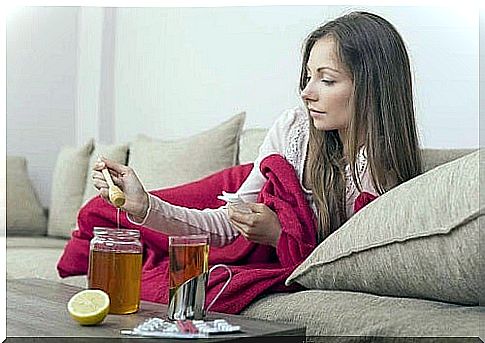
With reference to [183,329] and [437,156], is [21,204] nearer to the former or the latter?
[437,156]

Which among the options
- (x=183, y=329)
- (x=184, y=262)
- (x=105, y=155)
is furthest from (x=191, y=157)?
(x=183, y=329)

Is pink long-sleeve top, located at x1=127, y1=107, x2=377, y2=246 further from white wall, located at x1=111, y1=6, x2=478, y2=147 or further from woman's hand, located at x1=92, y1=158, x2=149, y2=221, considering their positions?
white wall, located at x1=111, y1=6, x2=478, y2=147

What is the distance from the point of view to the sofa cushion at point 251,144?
184 centimetres

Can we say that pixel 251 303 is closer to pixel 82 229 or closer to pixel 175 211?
pixel 175 211

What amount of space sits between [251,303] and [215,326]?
0.84 feet

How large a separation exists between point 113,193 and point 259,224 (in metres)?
0.23

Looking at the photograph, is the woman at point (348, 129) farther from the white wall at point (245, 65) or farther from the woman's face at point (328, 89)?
the white wall at point (245, 65)

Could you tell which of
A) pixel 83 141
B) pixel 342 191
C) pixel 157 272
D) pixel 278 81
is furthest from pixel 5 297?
pixel 83 141

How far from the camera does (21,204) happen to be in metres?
2.46

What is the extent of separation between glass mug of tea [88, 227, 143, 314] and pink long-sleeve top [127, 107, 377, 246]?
248 millimetres

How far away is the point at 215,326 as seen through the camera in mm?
938

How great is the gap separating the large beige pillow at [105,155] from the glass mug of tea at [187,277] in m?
1.20

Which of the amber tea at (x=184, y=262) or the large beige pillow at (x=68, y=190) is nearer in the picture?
the amber tea at (x=184, y=262)

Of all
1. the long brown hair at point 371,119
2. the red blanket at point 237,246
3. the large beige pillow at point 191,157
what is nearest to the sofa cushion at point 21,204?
the large beige pillow at point 191,157
